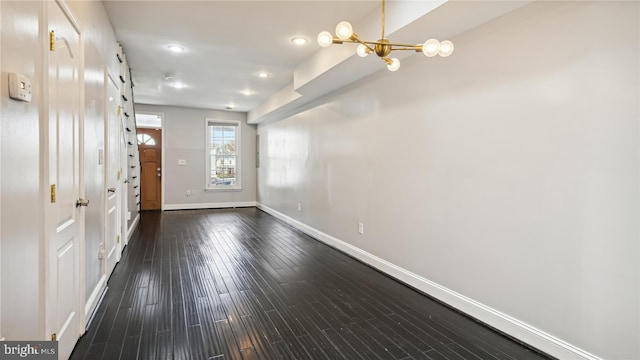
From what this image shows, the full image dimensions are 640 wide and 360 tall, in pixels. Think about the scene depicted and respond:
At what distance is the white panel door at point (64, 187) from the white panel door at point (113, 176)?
1.02m

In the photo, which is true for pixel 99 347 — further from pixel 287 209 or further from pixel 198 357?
pixel 287 209

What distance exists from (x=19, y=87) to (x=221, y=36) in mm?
2591

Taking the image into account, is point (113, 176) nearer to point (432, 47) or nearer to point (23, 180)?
point (23, 180)

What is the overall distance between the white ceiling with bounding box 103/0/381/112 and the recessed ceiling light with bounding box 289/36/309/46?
0.07 metres

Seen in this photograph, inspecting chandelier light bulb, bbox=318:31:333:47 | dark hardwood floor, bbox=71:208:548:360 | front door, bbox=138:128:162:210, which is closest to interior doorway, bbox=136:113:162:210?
front door, bbox=138:128:162:210

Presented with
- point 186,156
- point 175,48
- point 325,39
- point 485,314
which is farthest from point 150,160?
point 485,314

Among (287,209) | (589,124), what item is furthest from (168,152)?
(589,124)

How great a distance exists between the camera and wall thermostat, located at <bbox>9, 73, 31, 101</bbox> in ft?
3.67

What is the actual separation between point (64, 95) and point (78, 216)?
2.60 ft

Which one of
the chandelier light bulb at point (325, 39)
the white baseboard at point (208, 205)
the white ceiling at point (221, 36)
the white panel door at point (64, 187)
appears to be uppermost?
the white ceiling at point (221, 36)

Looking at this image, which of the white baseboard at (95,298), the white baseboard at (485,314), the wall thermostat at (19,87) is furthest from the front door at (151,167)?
the wall thermostat at (19,87)

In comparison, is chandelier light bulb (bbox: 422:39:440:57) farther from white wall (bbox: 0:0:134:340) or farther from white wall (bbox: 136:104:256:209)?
white wall (bbox: 136:104:256:209)

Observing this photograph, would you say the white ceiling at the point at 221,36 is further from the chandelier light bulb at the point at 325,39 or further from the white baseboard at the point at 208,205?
the white baseboard at the point at 208,205

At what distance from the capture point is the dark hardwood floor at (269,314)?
1.96 meters
